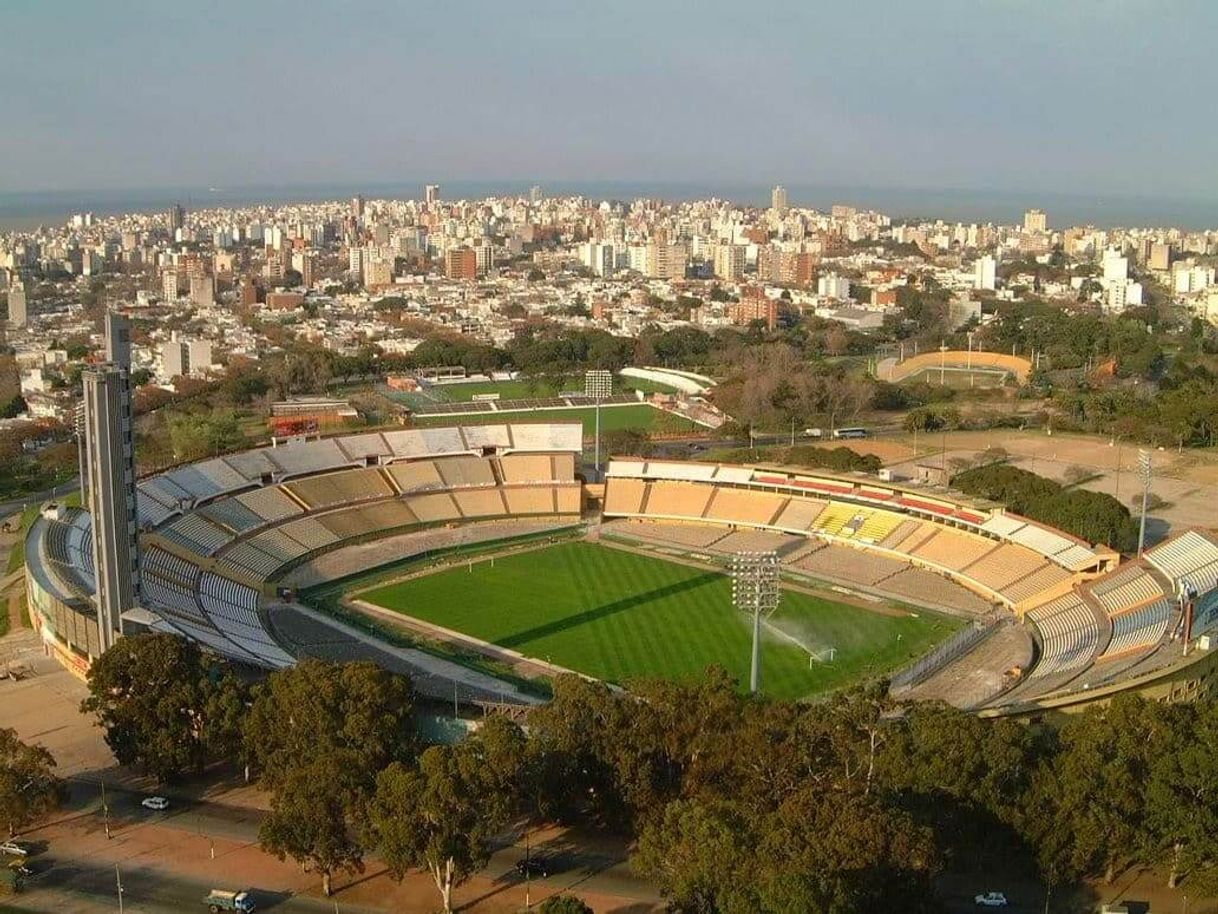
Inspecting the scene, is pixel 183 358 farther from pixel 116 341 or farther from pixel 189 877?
pixel 189 877

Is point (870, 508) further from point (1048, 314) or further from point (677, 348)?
point (1048, 314)

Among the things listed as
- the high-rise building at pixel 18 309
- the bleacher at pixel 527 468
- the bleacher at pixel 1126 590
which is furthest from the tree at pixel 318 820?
the high-rise building at pixel 18 309

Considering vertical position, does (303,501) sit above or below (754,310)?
below

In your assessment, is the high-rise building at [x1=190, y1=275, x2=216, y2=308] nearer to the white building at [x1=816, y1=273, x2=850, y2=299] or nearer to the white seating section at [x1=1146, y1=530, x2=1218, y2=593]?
the white building at [x1=816, y1=273, x2=850, y2=299]

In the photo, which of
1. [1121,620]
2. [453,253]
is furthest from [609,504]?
[453,253]

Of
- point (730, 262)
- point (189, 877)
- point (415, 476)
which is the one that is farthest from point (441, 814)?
point (730, 262)

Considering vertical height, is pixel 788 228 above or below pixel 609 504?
above

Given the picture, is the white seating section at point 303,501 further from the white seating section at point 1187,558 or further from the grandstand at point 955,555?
the white seating section at point 1187,558
